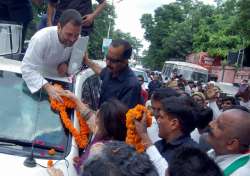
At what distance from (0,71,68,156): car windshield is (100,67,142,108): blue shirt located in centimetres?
64

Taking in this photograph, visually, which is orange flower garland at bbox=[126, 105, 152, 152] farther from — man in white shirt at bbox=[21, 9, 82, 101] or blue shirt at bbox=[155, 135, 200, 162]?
man in white shirt at bbox=[21, 9, 82, 101]

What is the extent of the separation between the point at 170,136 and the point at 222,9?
2450 inches

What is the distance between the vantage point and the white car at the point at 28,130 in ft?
12.8

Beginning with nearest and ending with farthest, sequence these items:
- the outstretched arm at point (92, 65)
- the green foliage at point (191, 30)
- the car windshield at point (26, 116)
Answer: the car windshield at point (26, 116) < the outstretched arm at point (92, 65) < the green foliage at point (191, 30)

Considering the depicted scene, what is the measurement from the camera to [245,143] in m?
3.51

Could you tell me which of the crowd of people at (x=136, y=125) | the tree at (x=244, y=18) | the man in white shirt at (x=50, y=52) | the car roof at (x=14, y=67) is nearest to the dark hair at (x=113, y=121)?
the crowd of people at (x=136, y=125)

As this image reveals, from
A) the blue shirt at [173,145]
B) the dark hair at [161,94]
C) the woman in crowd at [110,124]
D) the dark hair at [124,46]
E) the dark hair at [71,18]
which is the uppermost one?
the dark hair at [71,18]

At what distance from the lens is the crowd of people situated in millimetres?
2309

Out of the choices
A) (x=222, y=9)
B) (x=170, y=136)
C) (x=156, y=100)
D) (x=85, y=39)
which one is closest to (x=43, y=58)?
(x=85, y=39)

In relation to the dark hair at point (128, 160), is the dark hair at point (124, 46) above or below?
above

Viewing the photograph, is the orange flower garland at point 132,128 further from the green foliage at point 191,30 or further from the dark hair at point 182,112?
the green foliage at point 191,30

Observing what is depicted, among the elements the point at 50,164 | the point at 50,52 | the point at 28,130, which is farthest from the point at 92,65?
the point at 50,164

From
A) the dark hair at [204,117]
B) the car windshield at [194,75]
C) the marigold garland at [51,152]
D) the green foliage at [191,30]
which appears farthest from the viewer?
the green foliage at [191,30]

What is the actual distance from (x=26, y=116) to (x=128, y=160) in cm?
A: 232
